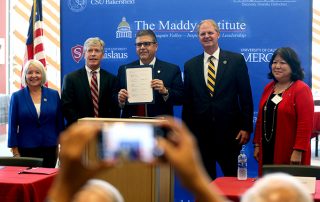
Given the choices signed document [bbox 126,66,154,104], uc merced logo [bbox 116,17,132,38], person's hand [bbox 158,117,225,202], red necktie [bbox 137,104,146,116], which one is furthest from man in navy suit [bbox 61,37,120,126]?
person's hand [bbox 158,117,225,202]

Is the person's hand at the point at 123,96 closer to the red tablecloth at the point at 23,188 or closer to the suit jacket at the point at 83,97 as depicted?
the suit jacket at the point at 83,97

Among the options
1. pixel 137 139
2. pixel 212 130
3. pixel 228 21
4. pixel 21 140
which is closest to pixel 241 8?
pixel 228 21

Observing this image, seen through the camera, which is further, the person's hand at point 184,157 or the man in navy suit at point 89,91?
the man in navy suit at point 89,91

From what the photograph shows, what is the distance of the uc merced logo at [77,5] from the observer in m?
5.76

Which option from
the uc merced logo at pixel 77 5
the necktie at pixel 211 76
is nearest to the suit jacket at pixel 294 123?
the necktie at pixel 211 76

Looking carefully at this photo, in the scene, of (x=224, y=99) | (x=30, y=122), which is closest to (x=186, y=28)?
(x=224, y=99)

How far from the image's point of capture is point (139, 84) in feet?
15.1

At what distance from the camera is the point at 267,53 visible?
5523 millimetres

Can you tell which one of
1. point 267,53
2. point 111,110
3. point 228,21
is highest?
point 228,21

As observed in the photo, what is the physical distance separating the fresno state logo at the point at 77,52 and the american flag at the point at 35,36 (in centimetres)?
54

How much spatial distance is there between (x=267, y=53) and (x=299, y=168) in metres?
2.06

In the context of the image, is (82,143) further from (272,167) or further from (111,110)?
(111,110)

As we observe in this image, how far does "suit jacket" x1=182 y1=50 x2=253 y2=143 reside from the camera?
4793mm

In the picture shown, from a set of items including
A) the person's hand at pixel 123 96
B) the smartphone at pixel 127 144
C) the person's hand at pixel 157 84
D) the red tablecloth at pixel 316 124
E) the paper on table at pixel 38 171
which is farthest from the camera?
the red tablecloth at pixel 316 124
